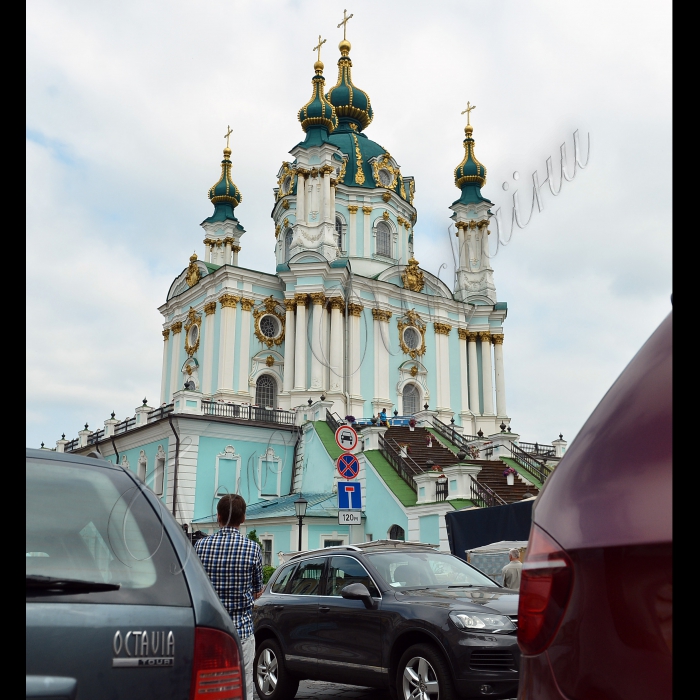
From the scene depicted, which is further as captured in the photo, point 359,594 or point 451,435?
point 451,435

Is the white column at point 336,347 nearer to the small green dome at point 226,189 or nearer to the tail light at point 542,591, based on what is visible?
the small green dome at point 226,189

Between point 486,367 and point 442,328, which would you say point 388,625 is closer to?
point 442,328

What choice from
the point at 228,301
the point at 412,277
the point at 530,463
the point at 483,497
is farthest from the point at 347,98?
the point at 483,497

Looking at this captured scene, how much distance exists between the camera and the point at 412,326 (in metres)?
45.7

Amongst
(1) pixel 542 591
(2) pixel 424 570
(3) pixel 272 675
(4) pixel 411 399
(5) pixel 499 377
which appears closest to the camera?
(1) pixel 542 591

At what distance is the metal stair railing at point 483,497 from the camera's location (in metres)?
21.8

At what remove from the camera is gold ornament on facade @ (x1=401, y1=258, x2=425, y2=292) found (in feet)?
151

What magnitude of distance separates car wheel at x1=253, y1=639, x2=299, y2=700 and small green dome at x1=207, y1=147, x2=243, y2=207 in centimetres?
4521

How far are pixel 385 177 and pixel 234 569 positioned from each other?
1780 inches

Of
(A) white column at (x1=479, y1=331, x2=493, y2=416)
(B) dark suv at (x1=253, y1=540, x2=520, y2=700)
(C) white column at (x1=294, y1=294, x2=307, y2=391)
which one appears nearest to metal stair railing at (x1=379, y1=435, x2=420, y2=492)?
(C) white column at (x1=294, y1=294, x2=307, y2=391)

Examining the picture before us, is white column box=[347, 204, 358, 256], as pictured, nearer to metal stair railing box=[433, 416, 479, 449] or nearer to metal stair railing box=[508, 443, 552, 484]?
metal stair railing box=[433, 416, 479, 449]

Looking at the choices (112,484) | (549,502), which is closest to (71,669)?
(112,484)

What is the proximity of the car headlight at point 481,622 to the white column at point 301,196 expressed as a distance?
37416mm
